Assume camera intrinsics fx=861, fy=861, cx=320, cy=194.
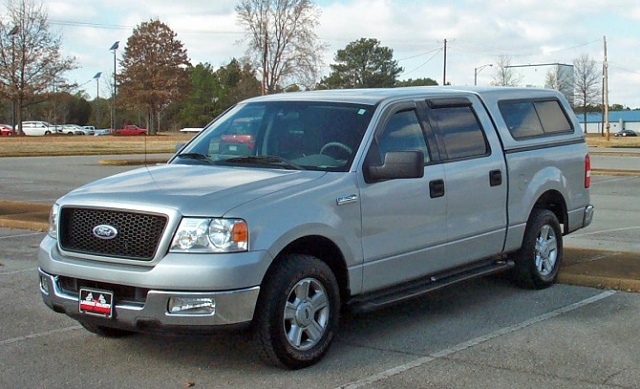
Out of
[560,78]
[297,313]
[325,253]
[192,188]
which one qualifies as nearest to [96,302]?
[192,188]

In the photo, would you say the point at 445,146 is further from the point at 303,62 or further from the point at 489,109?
the point at 303,62

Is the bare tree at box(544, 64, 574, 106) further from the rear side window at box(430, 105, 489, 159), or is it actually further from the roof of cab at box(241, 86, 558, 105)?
the rear side window at box(430, 105, 489, 159)

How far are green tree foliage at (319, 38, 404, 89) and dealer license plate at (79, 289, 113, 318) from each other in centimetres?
6852

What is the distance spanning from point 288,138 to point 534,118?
2.83 m

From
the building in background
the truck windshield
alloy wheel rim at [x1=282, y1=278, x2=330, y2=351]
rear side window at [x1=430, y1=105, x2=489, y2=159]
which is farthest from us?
the building in background

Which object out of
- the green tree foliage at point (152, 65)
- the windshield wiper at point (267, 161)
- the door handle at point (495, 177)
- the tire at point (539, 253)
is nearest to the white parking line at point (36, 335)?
the windshield wiper at point (267, 161)

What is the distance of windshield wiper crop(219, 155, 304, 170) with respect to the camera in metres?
6.15

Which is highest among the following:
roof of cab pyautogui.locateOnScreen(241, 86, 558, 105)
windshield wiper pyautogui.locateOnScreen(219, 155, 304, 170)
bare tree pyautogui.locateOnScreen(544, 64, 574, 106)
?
bare tree pyautogui.locateOnScreen(544, 64, 574, 106)

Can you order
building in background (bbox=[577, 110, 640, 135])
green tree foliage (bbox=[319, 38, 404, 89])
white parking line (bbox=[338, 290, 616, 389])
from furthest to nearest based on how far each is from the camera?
1. building in background (bbox=[577, 110, 640, 135])
2. green tree foliage (bbox=[319, 38, 404, 89])
3. white parking line (bbox=[338, 290, 616, 389])

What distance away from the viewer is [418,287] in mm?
Result: 6574

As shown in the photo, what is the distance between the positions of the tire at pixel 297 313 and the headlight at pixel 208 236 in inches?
14.8

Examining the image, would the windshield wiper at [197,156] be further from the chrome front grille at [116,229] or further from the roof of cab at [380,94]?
the chrome front grille at [116,229]

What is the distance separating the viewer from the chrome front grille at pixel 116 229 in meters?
5.23

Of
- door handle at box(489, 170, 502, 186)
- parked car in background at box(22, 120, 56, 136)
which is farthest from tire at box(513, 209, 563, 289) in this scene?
parked car in background at box(22, 120, 56, 136)
